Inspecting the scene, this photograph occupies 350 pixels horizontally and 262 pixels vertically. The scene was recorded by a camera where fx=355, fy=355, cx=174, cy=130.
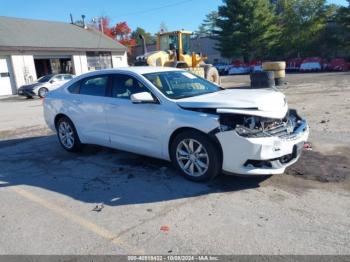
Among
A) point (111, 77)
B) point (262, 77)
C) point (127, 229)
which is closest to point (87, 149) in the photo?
point (111, 77)

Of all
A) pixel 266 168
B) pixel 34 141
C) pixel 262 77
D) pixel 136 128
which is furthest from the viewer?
pixel 262 77

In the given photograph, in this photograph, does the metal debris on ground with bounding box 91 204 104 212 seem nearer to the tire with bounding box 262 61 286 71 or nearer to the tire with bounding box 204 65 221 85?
the tire with bounding box 204 65 221 85

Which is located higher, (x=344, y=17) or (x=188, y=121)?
(x=344, y=17)

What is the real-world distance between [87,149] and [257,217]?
14.3 feet

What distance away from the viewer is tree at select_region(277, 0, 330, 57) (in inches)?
1638

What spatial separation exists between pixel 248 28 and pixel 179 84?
3997 centimetres

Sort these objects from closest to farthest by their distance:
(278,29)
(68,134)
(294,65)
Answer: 1. (68,134)
2. (294,65)
3. (278,29)

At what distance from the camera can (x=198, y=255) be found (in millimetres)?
3219

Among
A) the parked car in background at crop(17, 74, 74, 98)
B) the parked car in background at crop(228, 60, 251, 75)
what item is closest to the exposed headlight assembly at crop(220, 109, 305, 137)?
the parked car in background at crop(17, 74, 74, 98)

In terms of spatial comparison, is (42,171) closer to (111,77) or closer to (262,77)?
(111,77)

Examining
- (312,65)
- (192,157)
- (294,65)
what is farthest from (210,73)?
(294,65)

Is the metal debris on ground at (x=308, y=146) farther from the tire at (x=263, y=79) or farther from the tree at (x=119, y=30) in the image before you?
the tree at (x=119, y=30)

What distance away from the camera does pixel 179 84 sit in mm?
5699

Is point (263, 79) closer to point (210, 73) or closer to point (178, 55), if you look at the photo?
point (210, 73)
